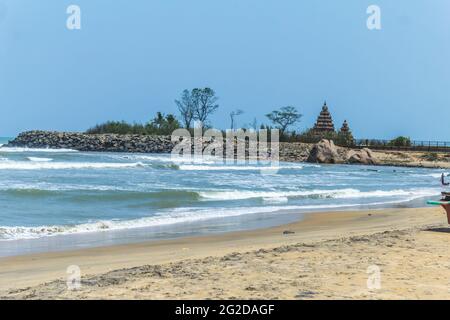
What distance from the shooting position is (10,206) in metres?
15.9

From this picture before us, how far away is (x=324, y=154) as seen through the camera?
6034 centimetres

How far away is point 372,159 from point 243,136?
79.1 feet

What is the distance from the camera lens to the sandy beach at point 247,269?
6.03m

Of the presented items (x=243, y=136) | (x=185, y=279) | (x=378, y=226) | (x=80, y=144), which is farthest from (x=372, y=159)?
(x=185, y=279)

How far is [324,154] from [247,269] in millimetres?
53955

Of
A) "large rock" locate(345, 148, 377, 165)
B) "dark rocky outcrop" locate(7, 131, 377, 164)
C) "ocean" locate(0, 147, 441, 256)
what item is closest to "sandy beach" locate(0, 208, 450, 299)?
"ocean" locate(0, 147, 441, 256)

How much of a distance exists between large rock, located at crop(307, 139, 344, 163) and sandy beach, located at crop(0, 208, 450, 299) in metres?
48.8

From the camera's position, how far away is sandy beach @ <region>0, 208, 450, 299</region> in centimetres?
603

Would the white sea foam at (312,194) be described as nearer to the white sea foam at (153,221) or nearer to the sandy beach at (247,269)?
the white sea foam at (153,221)

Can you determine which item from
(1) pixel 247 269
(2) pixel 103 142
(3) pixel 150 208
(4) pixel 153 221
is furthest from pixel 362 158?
(1) pixel 247 269

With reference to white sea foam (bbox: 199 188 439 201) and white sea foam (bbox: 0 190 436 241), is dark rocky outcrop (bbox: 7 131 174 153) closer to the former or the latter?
white sea foam (bbox: 199 188 439 201)

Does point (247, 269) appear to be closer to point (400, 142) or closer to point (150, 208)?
point (150, 208)

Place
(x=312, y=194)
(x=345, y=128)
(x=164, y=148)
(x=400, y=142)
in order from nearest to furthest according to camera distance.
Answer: (x=312, y=194) < (x=164, y=148) < (x=400, y=142) < (x=345, y=128)

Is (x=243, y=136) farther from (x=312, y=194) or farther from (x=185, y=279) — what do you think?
(x=185, y=279)
